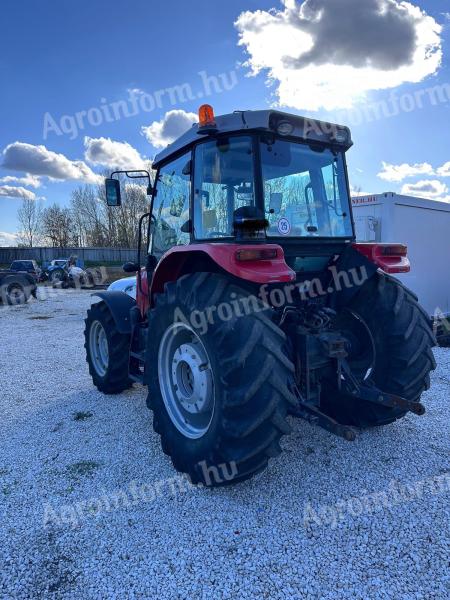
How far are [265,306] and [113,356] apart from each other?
246 cm

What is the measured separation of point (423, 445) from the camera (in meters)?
3.28

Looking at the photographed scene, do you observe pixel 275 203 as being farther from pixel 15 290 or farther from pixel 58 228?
pixel 58 228

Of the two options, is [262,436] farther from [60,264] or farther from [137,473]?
[60,264]

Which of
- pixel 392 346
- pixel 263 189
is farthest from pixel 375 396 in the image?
pixel 263 189

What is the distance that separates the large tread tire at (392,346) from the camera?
10.4 ft

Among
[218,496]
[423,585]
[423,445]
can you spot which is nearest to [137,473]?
[218,496]

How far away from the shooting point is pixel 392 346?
10.6 feet

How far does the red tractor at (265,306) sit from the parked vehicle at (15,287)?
12674 mm

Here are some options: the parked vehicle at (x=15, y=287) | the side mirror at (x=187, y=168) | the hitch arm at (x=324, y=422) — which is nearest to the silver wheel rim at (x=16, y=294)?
the parked vehicle at (x=15, y=287)

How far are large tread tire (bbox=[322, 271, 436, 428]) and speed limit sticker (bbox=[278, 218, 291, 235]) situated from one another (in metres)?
0.93

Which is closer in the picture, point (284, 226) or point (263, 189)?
point (263, 189)

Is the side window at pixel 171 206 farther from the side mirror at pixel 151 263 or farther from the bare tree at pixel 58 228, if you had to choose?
the bare tree at pixel 58 228

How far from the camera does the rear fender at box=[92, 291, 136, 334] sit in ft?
13.8

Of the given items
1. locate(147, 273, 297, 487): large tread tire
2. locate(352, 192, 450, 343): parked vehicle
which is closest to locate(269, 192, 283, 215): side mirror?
locate(147, 273, 297, 487): large tread tire
